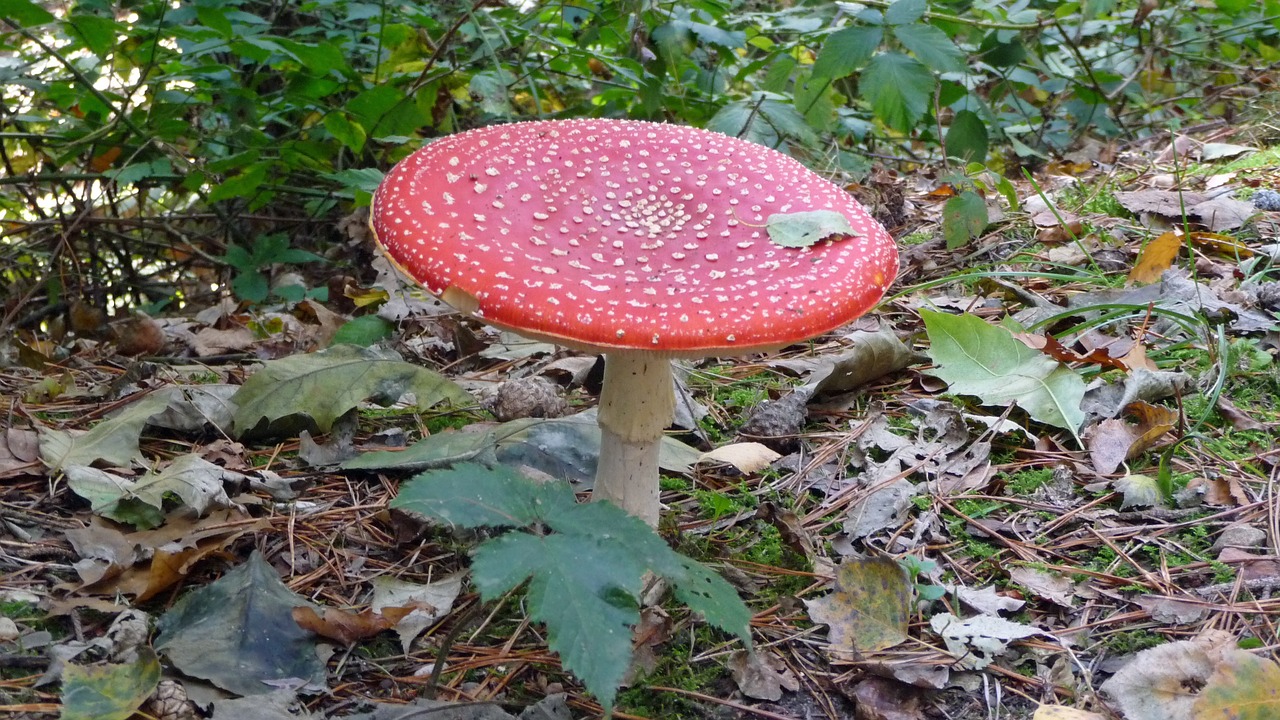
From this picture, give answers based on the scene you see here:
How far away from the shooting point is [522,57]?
5.50 metres

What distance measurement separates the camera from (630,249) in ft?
8.04

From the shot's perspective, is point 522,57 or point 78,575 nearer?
point 78,575

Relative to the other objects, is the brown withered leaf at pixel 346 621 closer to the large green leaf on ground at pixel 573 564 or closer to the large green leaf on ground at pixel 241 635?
the large green leaf on ground at pixel 241 635

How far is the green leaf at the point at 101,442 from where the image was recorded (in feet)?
10.1

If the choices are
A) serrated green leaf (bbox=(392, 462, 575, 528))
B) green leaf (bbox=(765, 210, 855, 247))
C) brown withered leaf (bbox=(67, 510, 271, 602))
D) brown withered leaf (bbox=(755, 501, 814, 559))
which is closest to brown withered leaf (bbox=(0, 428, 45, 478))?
brown withered leaf (bbox=(67, 510, 271, 602))

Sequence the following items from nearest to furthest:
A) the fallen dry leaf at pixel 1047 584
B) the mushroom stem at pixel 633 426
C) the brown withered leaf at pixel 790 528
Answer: the fallen dry leaf at pixel 1047 584 → the mushroom stem at pixel 633 426 → the brown withered leaf at pixel 790 528

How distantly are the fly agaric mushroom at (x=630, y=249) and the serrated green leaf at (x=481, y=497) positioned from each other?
35 centimetres

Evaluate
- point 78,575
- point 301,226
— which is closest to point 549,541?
point 78,575

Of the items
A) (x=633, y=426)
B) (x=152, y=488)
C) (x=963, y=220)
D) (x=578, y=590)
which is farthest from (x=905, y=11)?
(x=152, y=488)

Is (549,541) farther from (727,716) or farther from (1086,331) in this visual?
(1086,331)

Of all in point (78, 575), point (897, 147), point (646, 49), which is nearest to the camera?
point (78, 575)

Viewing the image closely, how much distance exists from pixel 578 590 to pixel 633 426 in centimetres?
102

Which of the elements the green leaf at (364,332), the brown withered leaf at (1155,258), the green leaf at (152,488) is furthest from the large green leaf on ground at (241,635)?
the brown withered leaf at (1155,258)

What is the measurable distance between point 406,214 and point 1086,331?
2950 mm
